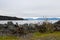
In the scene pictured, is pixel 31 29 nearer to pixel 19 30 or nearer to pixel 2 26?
pixel 19 30

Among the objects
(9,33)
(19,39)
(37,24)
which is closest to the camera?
(19,39)

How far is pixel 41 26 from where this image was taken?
11.1 m

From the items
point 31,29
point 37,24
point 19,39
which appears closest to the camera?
point 19,39

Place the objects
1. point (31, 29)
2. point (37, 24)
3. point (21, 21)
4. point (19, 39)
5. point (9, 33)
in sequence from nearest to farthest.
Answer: point (19, 39) → point (9, 33) → point (31, 29) → point (37, 24) → point (21, 21)

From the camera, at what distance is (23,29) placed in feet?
33.1

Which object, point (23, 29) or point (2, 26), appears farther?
point (2, 26)

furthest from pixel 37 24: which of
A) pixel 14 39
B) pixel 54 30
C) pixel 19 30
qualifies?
pixel 14 39

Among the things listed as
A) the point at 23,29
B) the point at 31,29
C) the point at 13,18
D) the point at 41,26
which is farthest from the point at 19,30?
the point at 13,18

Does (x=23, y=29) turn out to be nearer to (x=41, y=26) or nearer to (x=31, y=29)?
(x=31, y=29)

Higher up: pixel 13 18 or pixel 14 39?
pixel 13 18

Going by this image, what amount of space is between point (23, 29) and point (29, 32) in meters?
0.36

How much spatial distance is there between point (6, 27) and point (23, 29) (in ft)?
3.72

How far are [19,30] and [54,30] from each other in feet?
7.77

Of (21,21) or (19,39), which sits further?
(21,21)
